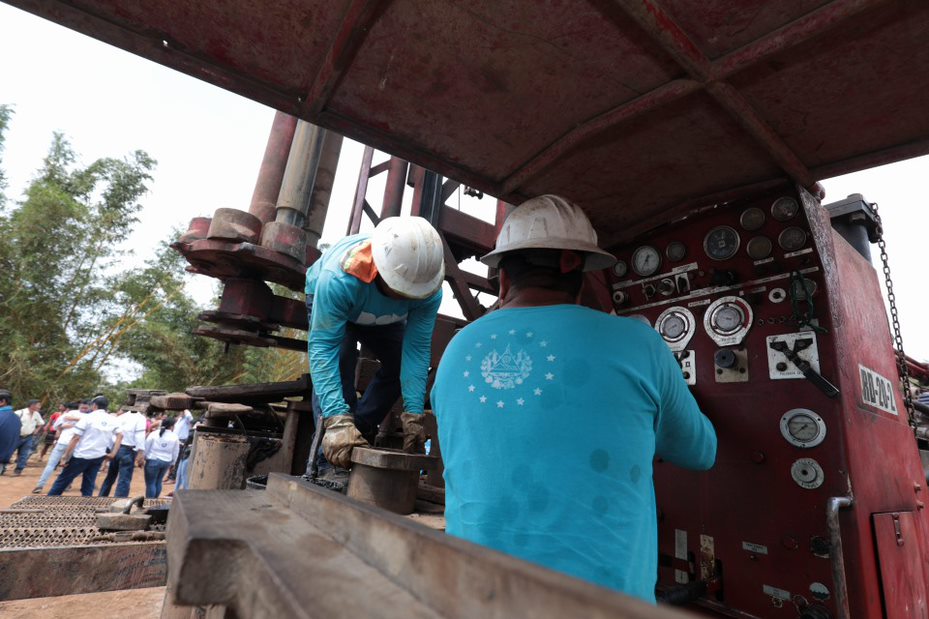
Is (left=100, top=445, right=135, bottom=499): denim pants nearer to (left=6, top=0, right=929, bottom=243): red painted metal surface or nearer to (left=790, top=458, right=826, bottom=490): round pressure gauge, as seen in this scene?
(left=6, top=0, right=929, bottom=243): red painted metal surface

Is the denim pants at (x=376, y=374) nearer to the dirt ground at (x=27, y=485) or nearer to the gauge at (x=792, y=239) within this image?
the gauge at (x=792, y=239)

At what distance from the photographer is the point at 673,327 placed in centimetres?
257

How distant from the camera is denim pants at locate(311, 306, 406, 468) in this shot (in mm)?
3318

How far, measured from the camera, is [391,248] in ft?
9.61

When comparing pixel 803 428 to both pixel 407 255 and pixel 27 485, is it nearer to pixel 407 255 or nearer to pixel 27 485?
pixel 407 255

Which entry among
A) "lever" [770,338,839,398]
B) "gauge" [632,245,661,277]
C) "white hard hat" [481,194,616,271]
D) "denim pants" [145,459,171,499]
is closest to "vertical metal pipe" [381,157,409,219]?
"gauge" [632,245,661,277]

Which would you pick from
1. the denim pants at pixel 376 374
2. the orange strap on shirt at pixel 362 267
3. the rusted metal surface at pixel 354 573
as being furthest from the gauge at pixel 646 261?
the rusted metal surface at pixel 354 573

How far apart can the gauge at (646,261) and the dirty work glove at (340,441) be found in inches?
71.4

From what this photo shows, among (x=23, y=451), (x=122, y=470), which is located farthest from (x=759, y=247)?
(x=23, y=451)

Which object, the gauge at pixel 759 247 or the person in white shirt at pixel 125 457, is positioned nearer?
the gauge at pixel 759 247

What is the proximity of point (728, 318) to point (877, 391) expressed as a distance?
76cm

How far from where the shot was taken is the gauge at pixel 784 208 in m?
2.19

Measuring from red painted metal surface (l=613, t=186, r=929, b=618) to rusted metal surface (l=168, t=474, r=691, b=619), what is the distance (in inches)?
76.5

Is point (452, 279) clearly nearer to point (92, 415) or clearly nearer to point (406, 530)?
point (406, 530)
